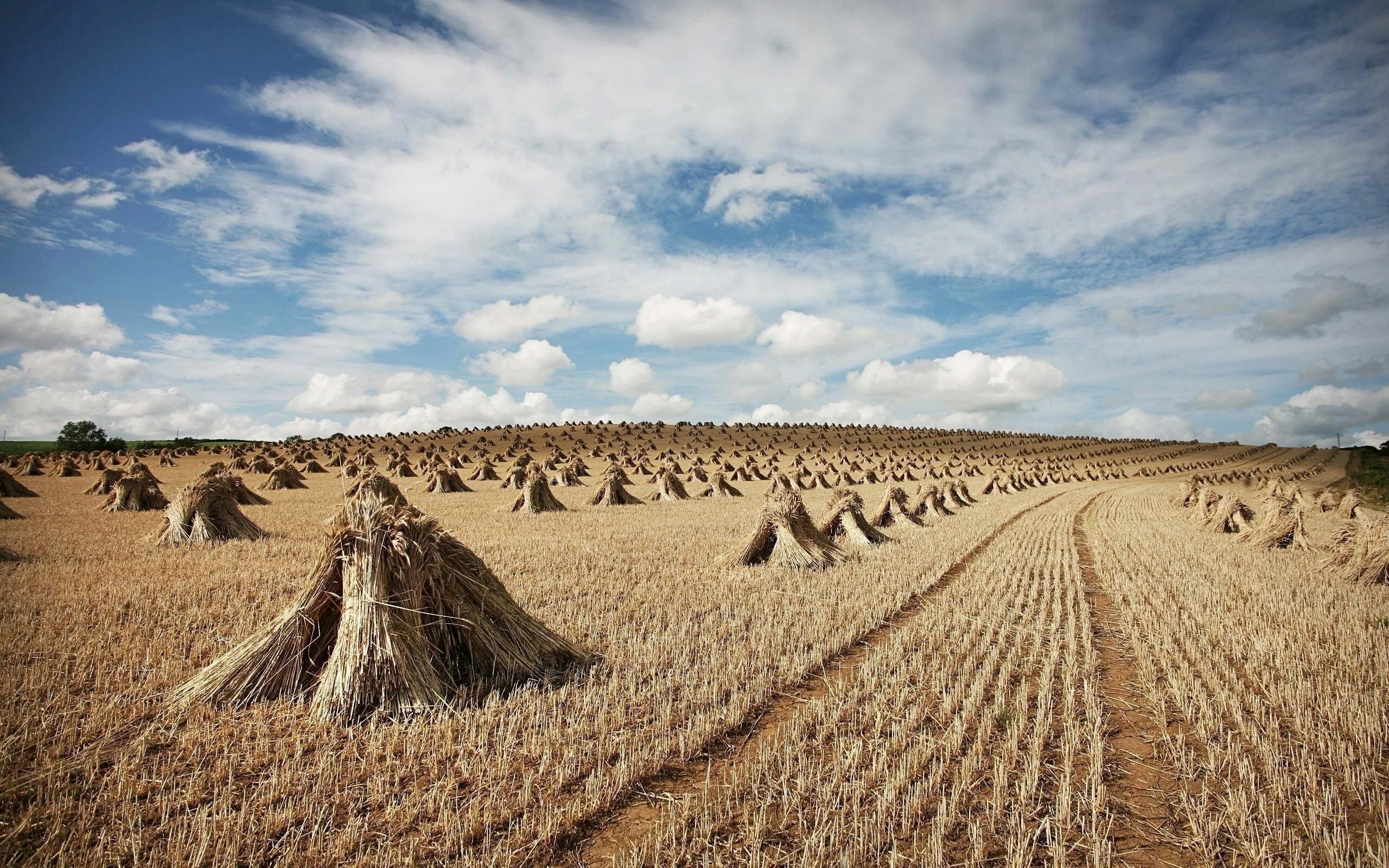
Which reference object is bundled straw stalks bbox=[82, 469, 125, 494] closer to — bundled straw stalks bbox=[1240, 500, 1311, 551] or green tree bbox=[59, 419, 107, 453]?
bundled straw stalks bbox=[1240, 500, 1311, 551]

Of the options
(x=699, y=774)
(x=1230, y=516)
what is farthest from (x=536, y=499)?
(x=1230, y=516)

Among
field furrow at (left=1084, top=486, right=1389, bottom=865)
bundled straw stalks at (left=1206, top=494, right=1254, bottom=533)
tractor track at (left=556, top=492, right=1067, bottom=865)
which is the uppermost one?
bundled straw stalks at (left=1206, top=494, right=1254, bottom=533)

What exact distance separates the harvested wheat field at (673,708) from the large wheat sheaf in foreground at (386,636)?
3 centimetres

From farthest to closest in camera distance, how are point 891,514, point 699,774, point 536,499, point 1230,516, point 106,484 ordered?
point 106,484 → point 536,499 → point 1230,516 → point 891,514 → point 699,774

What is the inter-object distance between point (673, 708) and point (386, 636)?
244 centimetres

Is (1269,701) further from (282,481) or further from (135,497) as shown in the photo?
(282,481)

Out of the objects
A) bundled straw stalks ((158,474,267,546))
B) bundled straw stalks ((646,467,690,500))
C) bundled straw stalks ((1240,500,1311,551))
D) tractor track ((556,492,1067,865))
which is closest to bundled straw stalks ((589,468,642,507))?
bundled straw stalks ((646,467,690,500))

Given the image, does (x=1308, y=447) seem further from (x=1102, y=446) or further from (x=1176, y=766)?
(x=1176, y=766)

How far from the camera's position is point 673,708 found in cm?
529

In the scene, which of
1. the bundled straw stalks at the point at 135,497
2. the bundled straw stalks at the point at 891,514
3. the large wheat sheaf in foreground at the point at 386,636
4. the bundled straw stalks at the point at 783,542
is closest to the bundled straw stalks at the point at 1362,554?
the bundled straw stalks at the point at 891,514

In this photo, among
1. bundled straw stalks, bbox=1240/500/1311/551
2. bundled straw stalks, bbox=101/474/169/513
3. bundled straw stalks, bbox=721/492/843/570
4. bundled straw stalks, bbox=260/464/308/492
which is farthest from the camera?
bundled straw stalks, bbox=260/464/308/492

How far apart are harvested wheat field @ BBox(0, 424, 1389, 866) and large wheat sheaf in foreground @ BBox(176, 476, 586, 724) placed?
1.1 inches

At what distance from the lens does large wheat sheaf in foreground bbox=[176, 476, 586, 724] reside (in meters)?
5.11

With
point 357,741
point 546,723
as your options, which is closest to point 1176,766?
point 546,723
